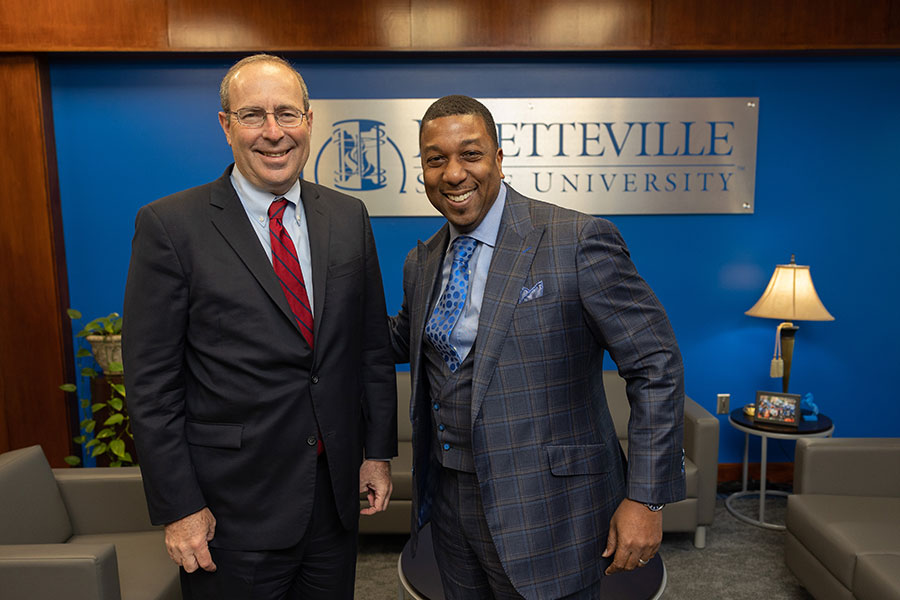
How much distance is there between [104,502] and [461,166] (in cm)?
208

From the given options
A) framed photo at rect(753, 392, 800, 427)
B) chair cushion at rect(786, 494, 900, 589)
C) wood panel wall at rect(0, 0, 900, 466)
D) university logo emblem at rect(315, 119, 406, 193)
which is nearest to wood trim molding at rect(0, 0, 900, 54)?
wood panel wall at rect(0, 0, 900, 466)

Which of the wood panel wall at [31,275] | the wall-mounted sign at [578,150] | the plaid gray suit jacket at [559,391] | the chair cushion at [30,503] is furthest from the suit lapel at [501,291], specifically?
the wood panel wall at [31,275]

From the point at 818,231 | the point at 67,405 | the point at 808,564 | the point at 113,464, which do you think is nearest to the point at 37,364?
the point at 67,405

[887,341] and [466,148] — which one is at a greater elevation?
[466,148]

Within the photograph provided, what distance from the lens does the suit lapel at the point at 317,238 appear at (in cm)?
148

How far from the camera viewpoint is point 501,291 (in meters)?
1.35

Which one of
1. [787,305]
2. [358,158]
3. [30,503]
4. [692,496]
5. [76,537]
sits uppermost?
[358,158]

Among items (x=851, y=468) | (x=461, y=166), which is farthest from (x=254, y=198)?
(x=851, y=468)

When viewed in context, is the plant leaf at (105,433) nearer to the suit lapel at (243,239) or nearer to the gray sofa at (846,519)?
the suit lapel at (243,239)

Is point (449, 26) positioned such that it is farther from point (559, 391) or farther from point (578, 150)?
point (559, 391)

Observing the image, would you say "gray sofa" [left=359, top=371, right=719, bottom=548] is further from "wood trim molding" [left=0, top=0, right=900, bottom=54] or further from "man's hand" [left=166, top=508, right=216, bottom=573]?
"wood trim molding" [left=0, top=0, right=900, bottom=54]

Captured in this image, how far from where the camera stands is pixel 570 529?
139cm

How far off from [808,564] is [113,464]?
3.28 m

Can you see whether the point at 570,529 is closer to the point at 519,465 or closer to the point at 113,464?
the point at 519,465
